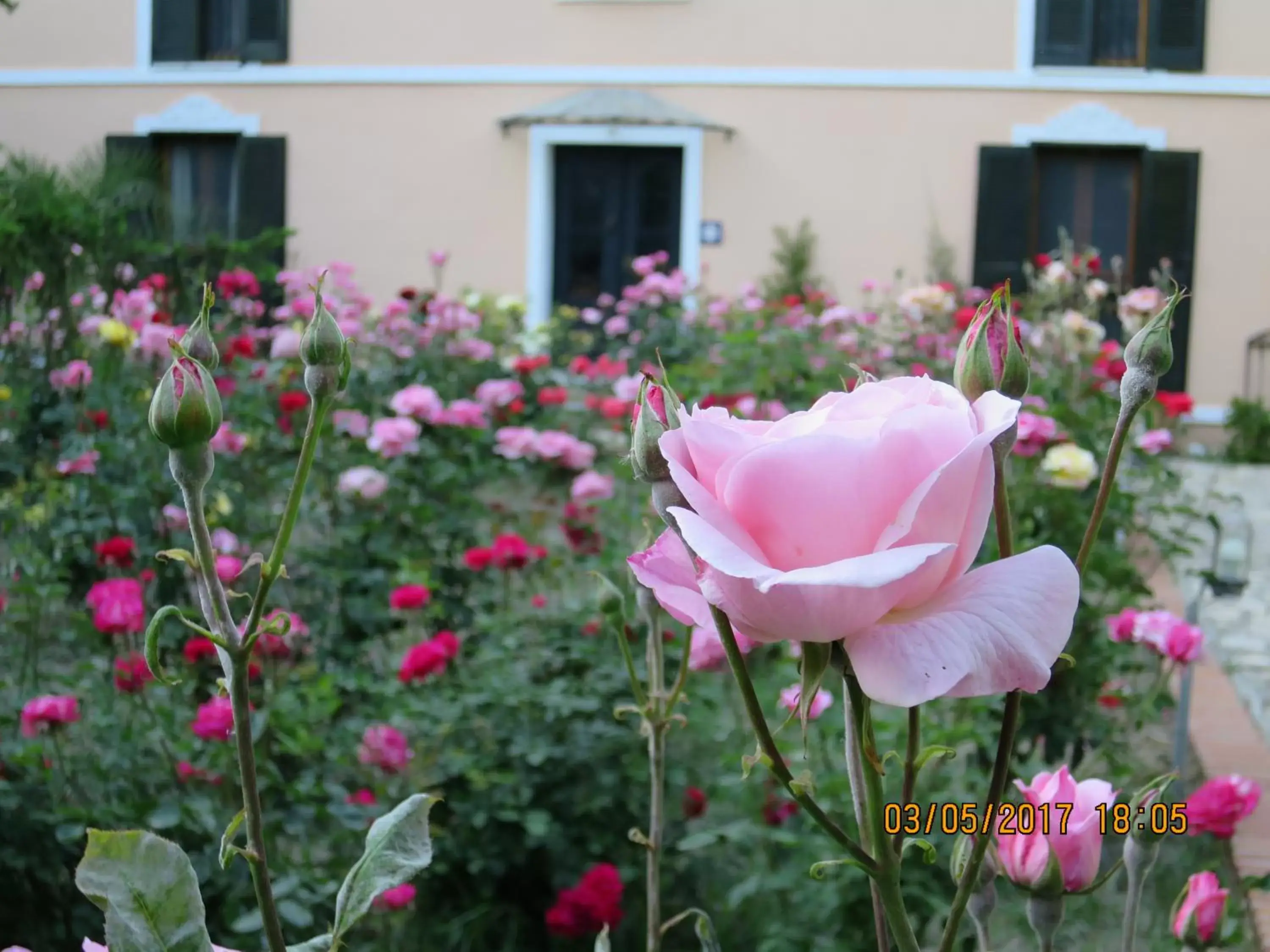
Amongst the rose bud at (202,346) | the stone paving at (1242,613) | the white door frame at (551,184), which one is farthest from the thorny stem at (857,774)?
the white door frame at (551,184)

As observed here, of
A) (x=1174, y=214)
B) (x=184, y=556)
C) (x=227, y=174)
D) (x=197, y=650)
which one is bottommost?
(x=197, y=650)

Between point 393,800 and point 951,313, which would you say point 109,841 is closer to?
point 393,800

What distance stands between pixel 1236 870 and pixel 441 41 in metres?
Answer: 9.12

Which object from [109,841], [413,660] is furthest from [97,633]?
[109,841]

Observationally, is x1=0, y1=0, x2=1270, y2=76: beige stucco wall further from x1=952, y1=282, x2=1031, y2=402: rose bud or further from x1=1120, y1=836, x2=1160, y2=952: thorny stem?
x1=952, y1=282, x2=1031, y2=402: rose bud

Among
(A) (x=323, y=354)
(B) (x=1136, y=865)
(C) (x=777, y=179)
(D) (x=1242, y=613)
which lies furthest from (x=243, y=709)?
(C) (x=777, y=179)

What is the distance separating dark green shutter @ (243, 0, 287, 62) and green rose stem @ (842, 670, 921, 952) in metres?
10.7

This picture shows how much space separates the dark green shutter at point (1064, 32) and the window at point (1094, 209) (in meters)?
0.66

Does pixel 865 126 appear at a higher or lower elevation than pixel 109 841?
higher

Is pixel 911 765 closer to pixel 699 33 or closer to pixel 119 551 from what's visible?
pixel 119 551

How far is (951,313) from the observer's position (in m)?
5.10

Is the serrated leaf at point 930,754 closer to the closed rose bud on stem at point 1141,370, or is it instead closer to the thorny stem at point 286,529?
the closed rose bud on stem at point 1141,370

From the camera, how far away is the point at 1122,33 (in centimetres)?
998
